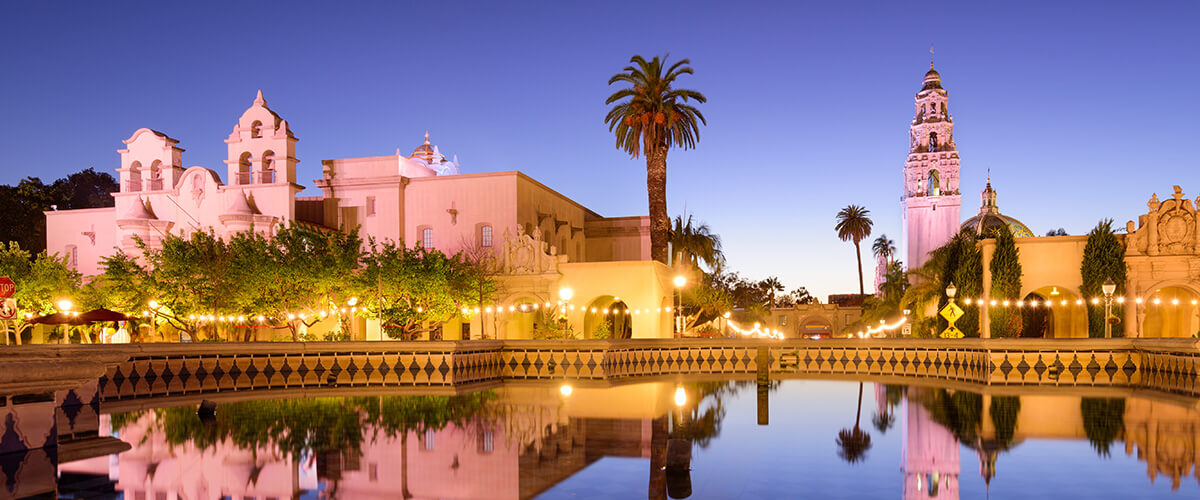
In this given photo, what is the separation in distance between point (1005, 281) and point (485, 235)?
24.0 m

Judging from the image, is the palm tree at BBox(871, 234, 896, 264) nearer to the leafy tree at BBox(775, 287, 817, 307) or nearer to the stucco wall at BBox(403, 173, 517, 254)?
the leafy tree at BBox(775, 287, 817, 307)

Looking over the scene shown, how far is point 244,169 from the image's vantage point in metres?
44.9

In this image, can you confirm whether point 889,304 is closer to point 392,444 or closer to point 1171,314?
point 1171,314

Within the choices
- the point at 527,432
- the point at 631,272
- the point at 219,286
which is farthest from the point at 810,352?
the point at 219,286

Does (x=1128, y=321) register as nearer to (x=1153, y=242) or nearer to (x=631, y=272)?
(x=1153, y=242)

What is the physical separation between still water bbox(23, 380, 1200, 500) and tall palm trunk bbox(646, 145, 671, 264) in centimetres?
2283

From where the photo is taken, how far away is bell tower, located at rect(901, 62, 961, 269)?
10050 centimetres

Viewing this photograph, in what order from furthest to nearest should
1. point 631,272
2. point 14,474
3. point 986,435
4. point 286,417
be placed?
point 631,272 → point 286,417 → point 986,435 → point 14,474

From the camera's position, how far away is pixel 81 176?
80812 mm

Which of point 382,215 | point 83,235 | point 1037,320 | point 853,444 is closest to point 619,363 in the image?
point 853,444

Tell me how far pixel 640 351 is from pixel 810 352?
595 centimetres

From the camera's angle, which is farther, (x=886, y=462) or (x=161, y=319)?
(x=161, y=319)

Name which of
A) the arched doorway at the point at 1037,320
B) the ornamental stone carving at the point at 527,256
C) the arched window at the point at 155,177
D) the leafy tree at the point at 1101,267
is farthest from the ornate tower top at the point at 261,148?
the arched doorway at the point at 1037,320

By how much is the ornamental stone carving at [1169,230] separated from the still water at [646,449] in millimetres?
20778
